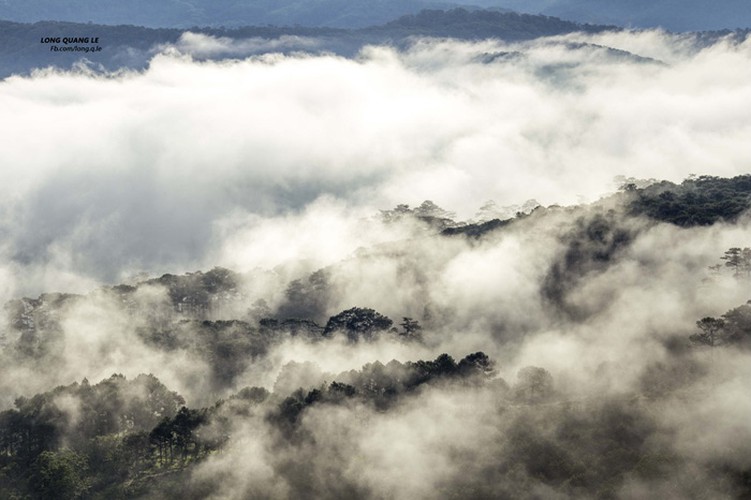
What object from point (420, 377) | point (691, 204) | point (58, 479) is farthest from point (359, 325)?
point (691, 204)

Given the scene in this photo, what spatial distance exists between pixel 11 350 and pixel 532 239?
112452mm

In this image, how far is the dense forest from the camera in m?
97.4

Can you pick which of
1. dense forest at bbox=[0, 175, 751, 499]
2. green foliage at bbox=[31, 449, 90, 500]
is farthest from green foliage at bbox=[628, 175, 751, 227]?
green foliage at bbox=[31, 449, 90, 500]

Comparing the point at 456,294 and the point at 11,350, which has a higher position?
the point at 456,294

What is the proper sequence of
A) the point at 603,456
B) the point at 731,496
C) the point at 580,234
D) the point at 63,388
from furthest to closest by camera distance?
1. the point at 580,234
2. the point at 63,388
3. the point at 603,456
4. the point at 731,496

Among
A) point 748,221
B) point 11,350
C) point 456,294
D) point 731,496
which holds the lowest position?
point 11,350

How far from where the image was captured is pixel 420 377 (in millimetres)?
120312

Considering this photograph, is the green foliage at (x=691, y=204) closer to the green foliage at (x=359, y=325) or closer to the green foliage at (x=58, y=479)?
the green foliage at (x=359, y=325)

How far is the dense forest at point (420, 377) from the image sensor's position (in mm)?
97375

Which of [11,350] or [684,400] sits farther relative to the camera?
[11,350]

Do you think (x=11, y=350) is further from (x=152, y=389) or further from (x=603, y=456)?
(x=603, y=456)

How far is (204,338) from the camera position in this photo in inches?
5842

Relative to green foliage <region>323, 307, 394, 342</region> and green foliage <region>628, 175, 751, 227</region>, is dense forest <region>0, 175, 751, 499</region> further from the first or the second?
green foliage <region>628, 175, 751, 227</region>

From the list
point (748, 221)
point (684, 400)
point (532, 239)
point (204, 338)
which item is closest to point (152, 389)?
point (204, 338)
